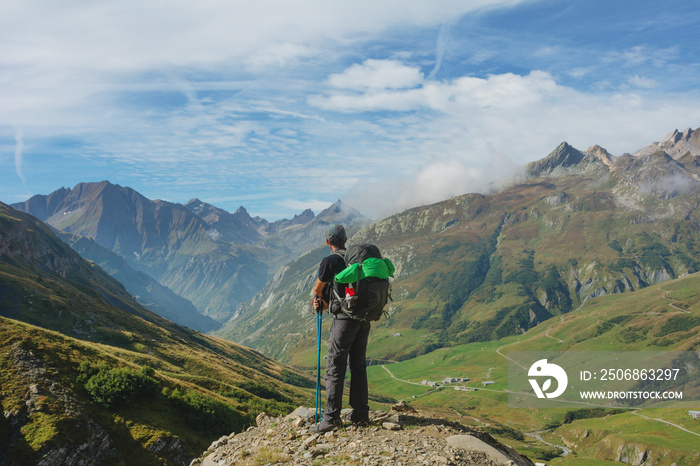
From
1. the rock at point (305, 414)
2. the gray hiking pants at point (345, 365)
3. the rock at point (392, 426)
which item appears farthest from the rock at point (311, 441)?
the rock at point (392, 426)

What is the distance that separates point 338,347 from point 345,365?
0.80 meters

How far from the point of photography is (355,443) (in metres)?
12.2

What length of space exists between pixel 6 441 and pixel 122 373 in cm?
657

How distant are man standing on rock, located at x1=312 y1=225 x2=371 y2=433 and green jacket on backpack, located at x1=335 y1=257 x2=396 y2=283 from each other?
1.96 feet

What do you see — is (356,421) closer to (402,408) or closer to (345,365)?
(345,365)

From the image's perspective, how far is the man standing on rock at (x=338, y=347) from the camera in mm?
13211

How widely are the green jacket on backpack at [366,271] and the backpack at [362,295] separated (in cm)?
13

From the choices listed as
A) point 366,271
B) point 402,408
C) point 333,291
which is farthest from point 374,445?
point 402,408

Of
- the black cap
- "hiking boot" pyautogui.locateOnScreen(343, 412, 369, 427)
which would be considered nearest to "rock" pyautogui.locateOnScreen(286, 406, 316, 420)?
"hiking boot" pyautogui.locateOnScreen(343, 412, 369, 427)

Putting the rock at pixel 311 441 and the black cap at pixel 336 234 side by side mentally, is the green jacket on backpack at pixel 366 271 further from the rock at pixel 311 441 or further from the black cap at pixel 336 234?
the rock at pixel 311 441

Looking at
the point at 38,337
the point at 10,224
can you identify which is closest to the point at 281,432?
the point at 38,337

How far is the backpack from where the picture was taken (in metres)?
12.7

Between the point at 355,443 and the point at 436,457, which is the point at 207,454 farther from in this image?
the point at 436,457

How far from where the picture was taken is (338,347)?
43.3 ft
